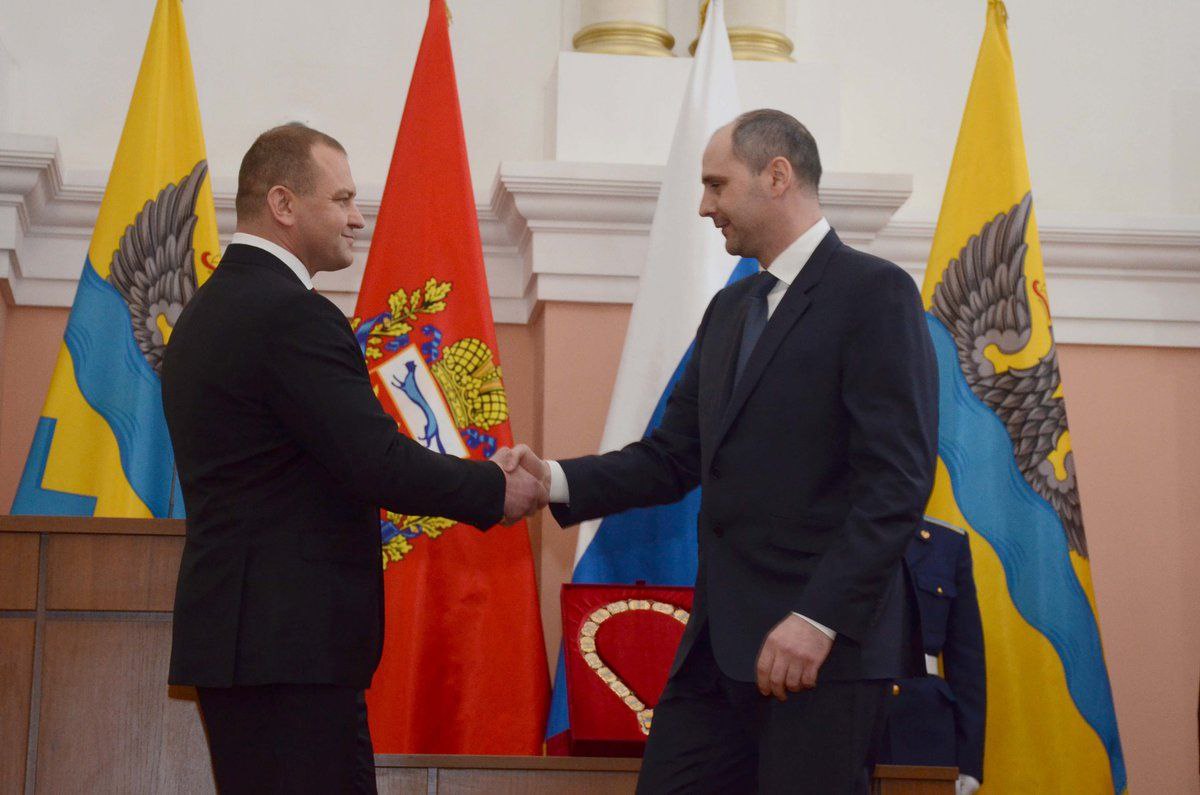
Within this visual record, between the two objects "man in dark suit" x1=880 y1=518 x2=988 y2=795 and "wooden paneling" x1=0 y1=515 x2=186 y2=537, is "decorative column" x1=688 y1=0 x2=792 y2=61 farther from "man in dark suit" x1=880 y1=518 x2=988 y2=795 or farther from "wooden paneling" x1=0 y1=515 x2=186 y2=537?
"wooden paneling" x1=0 y1=515 x2=186 y2=537

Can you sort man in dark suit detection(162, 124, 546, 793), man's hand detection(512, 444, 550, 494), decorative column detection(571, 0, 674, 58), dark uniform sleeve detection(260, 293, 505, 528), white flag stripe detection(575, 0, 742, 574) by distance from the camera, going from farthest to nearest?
decorative column detection(571, 0, 674, 58), white flag stripe detection(575, 0, 742, 574), man's hand detection(512, 444, 550, 494), dark uniform sleeve detection(260, 293, 505, 528), man in dark suit detection(162, 124, 546, 793)

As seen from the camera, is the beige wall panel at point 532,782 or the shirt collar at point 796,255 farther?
the beige wall panel at point 532,782

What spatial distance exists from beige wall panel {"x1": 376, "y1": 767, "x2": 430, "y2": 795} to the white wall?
191cm

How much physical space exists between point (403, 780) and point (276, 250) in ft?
3.95

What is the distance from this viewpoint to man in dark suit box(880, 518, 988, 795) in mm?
3408

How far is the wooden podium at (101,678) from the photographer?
9.80 ft

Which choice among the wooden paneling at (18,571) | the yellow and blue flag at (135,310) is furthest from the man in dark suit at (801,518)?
the yellow and blue flag at (135,310)

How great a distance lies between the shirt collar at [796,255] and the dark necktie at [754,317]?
2 cm

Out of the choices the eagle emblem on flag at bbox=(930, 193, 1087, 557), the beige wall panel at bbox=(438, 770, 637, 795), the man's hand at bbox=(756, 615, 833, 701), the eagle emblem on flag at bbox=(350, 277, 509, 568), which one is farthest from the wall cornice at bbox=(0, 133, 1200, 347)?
the man's hand at bbox=(756, 615, 833, 701)

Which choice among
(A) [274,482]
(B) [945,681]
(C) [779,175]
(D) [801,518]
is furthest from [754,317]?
(B) [945,681]

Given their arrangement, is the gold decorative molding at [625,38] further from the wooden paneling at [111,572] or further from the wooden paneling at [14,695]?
the wooden paneling at [14,695]

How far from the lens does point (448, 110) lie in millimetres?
4043

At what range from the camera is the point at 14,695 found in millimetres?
2992

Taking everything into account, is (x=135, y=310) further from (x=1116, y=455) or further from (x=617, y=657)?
(x=1116, y=455)
